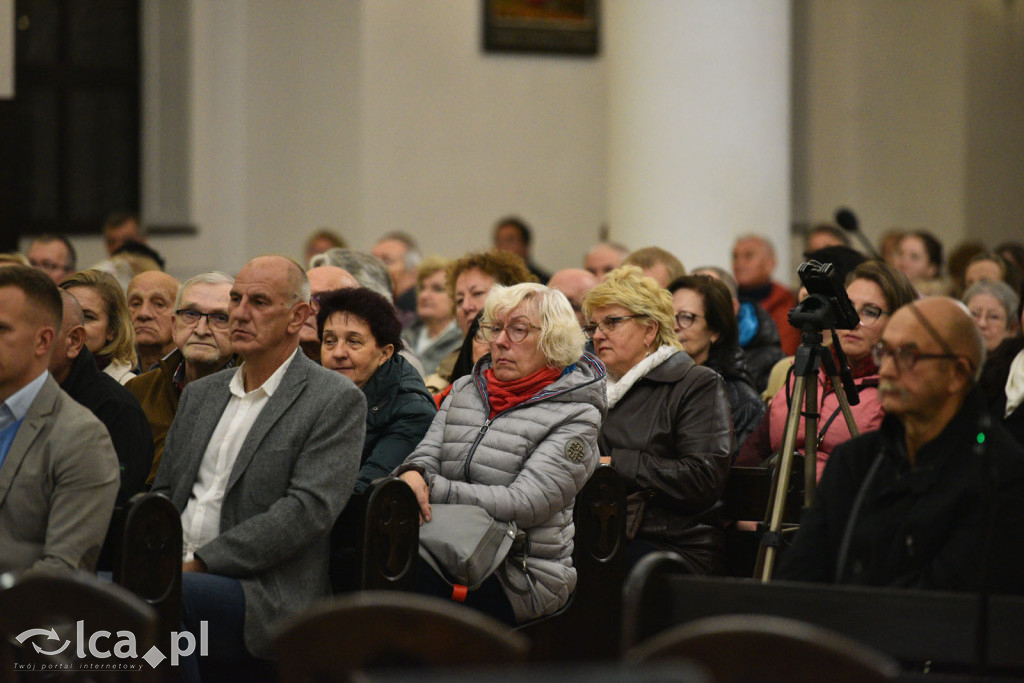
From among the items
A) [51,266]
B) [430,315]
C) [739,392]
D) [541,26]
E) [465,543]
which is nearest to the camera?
[465,543]

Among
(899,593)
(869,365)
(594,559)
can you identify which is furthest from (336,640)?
(869,365)

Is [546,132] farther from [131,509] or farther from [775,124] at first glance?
[131,509]

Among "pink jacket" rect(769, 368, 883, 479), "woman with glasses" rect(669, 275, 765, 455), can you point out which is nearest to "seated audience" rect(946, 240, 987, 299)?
"woman with glasses" rect(669, 275, 765, 455)

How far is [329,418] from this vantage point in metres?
3.98

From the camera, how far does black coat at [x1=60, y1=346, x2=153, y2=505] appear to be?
13.6ft

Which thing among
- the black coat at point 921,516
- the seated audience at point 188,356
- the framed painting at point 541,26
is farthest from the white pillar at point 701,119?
the black coat at point 921,516

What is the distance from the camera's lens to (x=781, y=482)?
158 inches

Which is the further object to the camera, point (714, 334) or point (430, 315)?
point (430, 315)

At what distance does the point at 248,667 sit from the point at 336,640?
179 cm

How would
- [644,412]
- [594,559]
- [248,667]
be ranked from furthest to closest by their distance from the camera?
[644,412], [594,559], [248,667]

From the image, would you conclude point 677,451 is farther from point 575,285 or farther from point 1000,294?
point 1000,294

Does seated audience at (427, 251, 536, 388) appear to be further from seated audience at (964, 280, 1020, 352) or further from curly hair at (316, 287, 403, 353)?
seated audience at (964, 280, 1020, 352)

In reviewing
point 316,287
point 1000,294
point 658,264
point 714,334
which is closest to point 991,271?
point 1000,294
